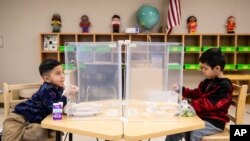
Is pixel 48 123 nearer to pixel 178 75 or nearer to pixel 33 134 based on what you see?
pixel 33 134

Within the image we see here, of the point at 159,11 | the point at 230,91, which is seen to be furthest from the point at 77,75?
the point at 159,11

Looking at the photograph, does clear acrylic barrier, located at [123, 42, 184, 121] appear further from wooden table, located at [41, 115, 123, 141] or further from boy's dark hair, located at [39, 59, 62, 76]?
boy's dark hair, located at [39, 59, 62, 76]

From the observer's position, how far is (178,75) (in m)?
1.82

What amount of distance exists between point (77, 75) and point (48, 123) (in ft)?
1.26

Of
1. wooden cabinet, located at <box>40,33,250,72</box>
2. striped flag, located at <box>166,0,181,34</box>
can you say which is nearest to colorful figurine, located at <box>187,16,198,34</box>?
wooden cabinet, located at <box>40,33,250,72</box>

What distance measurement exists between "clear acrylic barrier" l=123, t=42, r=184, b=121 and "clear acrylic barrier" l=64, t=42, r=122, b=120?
97 mm

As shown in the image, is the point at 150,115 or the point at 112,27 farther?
the point at 112,27

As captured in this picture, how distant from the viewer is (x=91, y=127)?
1.42 m

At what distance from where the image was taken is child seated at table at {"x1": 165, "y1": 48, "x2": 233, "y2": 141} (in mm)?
1799

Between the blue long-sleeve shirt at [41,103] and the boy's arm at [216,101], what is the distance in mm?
916

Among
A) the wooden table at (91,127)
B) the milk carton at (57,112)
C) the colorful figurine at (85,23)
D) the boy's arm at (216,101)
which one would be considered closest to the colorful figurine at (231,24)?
the colorful figurine at (85,23)

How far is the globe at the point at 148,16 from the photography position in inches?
175

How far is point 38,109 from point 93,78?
0.44 m

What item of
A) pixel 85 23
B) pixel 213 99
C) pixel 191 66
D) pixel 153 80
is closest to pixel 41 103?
pixel 153 80
